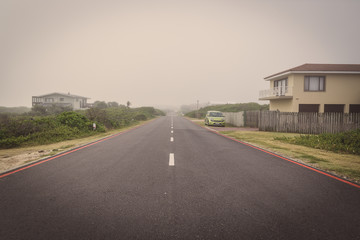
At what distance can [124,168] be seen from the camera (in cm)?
529

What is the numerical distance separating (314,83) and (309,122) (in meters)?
8.05

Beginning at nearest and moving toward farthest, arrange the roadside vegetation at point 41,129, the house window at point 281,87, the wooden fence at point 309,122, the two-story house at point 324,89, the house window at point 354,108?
the roadside vegetation at point 41,129 < the wooden fence at point 309,122 < the two-story house at point 324,89 < the house window at point 354,108 < the house window at point 281,87

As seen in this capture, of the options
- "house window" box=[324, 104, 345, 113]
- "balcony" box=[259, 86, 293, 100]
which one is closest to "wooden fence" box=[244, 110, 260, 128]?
"balcony" box=[259, 86, 293, 100]

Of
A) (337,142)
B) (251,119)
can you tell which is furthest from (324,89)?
(337,142)

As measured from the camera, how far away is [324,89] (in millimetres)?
20000

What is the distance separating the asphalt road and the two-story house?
60.5 ft

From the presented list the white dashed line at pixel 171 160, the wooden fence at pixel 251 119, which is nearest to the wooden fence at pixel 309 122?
the wooden fence at pixel 251 119

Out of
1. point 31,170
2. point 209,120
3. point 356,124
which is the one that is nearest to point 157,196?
point 31,170

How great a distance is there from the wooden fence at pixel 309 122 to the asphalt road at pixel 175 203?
1228 centimetres

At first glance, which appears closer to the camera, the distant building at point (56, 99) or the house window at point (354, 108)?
the house window at point (354, 108)

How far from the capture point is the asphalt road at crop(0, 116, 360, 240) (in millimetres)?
2432

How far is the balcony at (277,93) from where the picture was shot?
2077 cm

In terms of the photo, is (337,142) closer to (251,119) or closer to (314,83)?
(251,119)

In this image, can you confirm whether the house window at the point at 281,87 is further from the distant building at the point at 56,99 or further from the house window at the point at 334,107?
the distant building at the point at 56,99
